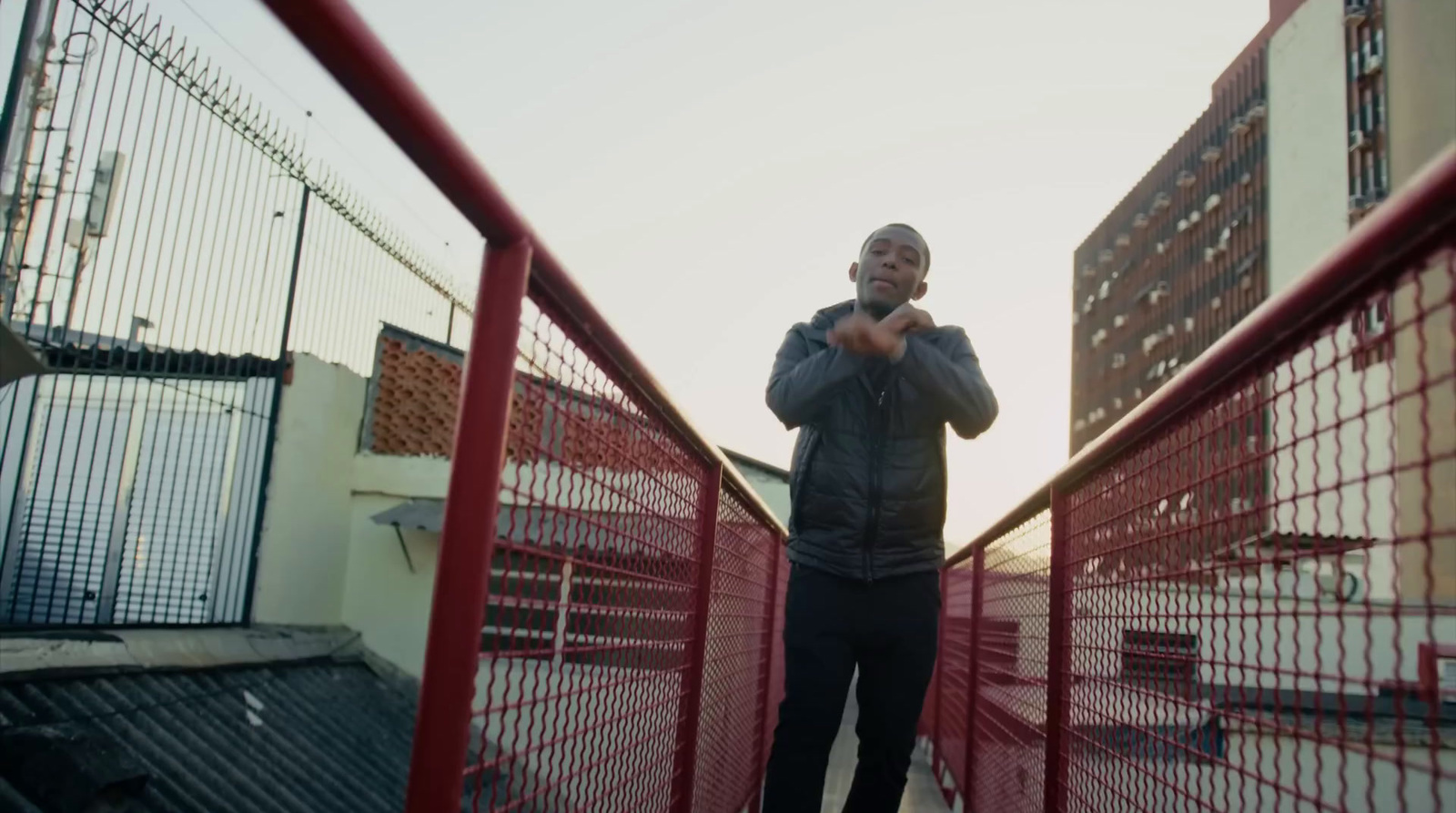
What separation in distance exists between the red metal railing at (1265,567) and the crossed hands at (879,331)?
1.66 feet

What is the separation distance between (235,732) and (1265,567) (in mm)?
5672

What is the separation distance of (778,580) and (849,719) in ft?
21.0

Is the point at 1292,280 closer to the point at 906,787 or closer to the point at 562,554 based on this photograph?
the point at 562,554

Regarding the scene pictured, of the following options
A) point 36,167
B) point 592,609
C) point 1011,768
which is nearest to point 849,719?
point 1011,768

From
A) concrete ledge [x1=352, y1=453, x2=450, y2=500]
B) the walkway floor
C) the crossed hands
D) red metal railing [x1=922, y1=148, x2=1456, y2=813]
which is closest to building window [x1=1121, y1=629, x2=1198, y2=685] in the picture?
red metal railing [x1=922, y1=148, x2=1456, y2=813]

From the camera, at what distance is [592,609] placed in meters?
2.12

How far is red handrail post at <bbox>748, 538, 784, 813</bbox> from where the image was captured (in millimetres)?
4986

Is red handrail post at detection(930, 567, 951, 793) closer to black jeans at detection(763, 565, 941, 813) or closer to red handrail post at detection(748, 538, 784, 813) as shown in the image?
red handrail post at detection(748, 538, 784, 813)

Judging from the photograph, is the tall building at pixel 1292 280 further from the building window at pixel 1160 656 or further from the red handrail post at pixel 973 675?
the red handrail post at pixel 973 675

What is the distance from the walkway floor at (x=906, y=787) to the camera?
5551 millimetres

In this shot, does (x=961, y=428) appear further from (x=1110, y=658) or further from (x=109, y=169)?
(x=109, y=169)

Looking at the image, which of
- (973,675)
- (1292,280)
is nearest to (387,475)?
(973,675)

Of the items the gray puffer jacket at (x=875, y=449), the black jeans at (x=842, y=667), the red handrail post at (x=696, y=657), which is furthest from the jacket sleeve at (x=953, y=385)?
the red handrail post at (x=696, y=657)

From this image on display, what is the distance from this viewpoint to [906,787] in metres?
6.15
